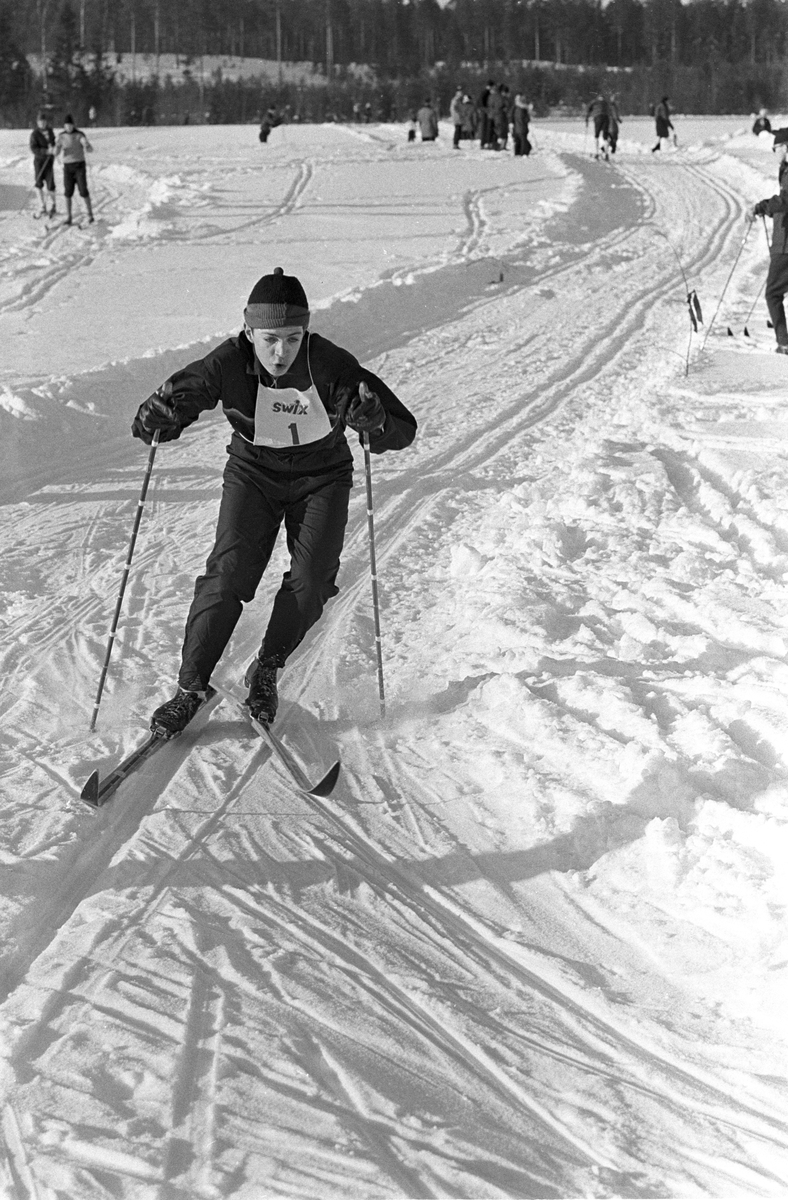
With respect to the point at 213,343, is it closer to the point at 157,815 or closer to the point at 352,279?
the point at 352,279

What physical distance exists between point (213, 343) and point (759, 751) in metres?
7.72

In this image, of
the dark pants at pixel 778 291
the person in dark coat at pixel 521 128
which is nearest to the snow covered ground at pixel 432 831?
the dark pants at pixel 778 291

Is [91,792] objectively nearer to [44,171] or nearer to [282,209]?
[282,209]

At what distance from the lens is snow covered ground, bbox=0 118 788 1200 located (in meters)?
2.76

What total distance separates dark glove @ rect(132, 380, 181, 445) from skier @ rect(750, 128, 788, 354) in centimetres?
784

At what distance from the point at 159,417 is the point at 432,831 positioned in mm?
1877

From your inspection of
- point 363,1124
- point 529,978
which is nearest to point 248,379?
point 529,978

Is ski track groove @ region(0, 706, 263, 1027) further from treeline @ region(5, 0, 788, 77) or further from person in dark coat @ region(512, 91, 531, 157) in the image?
treeline @ region(5, 0, 788, 77)

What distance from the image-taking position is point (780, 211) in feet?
35.1

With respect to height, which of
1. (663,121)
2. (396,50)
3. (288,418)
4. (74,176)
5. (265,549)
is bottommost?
(265,549)

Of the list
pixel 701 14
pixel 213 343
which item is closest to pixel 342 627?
pixel 213 343

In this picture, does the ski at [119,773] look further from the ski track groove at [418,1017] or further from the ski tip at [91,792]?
the ski track groove at [418,1017]

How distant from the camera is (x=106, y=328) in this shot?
12414mm

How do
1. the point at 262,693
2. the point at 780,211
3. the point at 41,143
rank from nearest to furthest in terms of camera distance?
the point at 262,693
the point at 780,211
the point at 41,143
